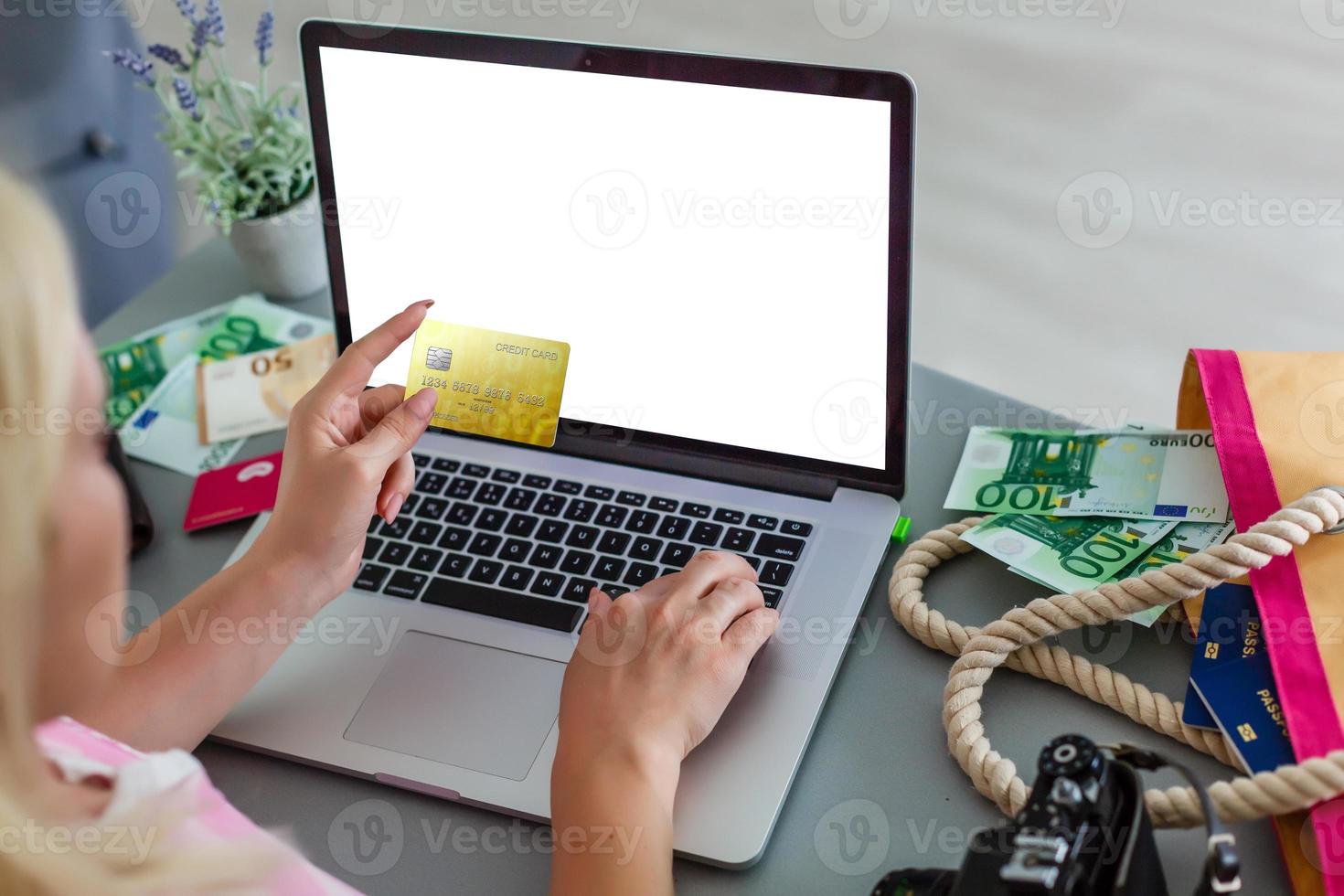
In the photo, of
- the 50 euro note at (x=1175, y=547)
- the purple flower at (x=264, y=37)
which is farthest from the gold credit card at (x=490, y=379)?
the purple flower at (x=264, y=37)

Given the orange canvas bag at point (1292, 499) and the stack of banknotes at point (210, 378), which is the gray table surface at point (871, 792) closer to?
the orange canvas bag at point (1292, 499)

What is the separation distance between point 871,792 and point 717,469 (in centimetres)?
30

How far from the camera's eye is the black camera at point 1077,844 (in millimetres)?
552

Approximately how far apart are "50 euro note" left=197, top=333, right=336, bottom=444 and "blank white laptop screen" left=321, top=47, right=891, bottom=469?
195 millimetres

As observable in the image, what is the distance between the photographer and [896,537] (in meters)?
0.91

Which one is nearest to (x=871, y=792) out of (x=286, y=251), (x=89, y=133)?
(x=286, y=251)

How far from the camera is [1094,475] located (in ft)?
2.94

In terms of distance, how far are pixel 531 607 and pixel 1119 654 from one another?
0.43 metres

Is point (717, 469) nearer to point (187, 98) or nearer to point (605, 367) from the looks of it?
point (605, 367)

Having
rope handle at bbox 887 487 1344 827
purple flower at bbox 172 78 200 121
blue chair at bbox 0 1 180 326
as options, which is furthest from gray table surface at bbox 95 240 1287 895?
blue chair at bbox 0 1 180 326

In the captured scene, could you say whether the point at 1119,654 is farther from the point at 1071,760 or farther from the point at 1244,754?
the point at 1071,760

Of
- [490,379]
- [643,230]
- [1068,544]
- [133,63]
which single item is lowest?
[1068,544]

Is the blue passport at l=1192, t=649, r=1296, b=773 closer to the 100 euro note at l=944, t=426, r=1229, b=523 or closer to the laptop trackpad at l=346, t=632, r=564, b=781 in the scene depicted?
the 100 euro note at l=944, t=426, r=1229, b=523

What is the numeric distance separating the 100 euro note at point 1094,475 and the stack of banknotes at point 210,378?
2.21 feet
